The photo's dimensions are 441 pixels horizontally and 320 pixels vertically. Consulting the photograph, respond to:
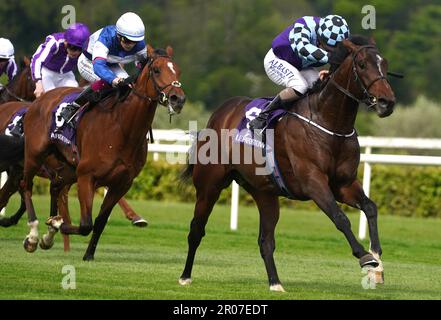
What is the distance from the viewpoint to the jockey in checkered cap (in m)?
8.96

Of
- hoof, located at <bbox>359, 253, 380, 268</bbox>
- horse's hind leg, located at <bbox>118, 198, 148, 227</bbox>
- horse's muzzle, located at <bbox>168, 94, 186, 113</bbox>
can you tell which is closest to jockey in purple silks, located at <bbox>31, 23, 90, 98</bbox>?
horse's hind leg, located at <bbox>118, 198, 148, 227</bbox>

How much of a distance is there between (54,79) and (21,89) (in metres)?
1.09

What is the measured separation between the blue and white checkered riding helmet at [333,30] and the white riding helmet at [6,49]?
514cm

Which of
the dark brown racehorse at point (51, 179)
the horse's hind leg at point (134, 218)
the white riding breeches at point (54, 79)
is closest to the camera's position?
the dark brown racehorse at point (51, 179)

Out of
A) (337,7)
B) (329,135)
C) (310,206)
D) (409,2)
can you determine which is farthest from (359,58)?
(409,2)

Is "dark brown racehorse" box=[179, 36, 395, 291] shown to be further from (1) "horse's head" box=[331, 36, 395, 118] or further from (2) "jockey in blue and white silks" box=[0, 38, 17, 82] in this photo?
(2) "jockey in blue and white silks" box=[0, 38, 17, 82]

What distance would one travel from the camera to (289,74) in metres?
9.26

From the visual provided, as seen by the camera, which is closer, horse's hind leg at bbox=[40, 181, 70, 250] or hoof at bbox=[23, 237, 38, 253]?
horse's hind leg at bbox=[40, 181, 70, 250]

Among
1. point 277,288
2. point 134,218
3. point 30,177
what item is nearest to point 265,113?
point 277,288

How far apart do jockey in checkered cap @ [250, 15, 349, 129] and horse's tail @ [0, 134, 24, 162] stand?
300 centimetres

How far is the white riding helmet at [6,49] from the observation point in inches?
513

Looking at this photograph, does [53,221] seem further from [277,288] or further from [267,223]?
[277,288]

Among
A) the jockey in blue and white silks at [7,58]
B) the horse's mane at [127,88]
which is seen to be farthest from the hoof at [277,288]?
the jockey in blue and white silks at [7,58]

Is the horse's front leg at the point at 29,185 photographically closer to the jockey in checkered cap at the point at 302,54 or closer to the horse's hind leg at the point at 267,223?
the horse's hind leg at the point at 267,223
